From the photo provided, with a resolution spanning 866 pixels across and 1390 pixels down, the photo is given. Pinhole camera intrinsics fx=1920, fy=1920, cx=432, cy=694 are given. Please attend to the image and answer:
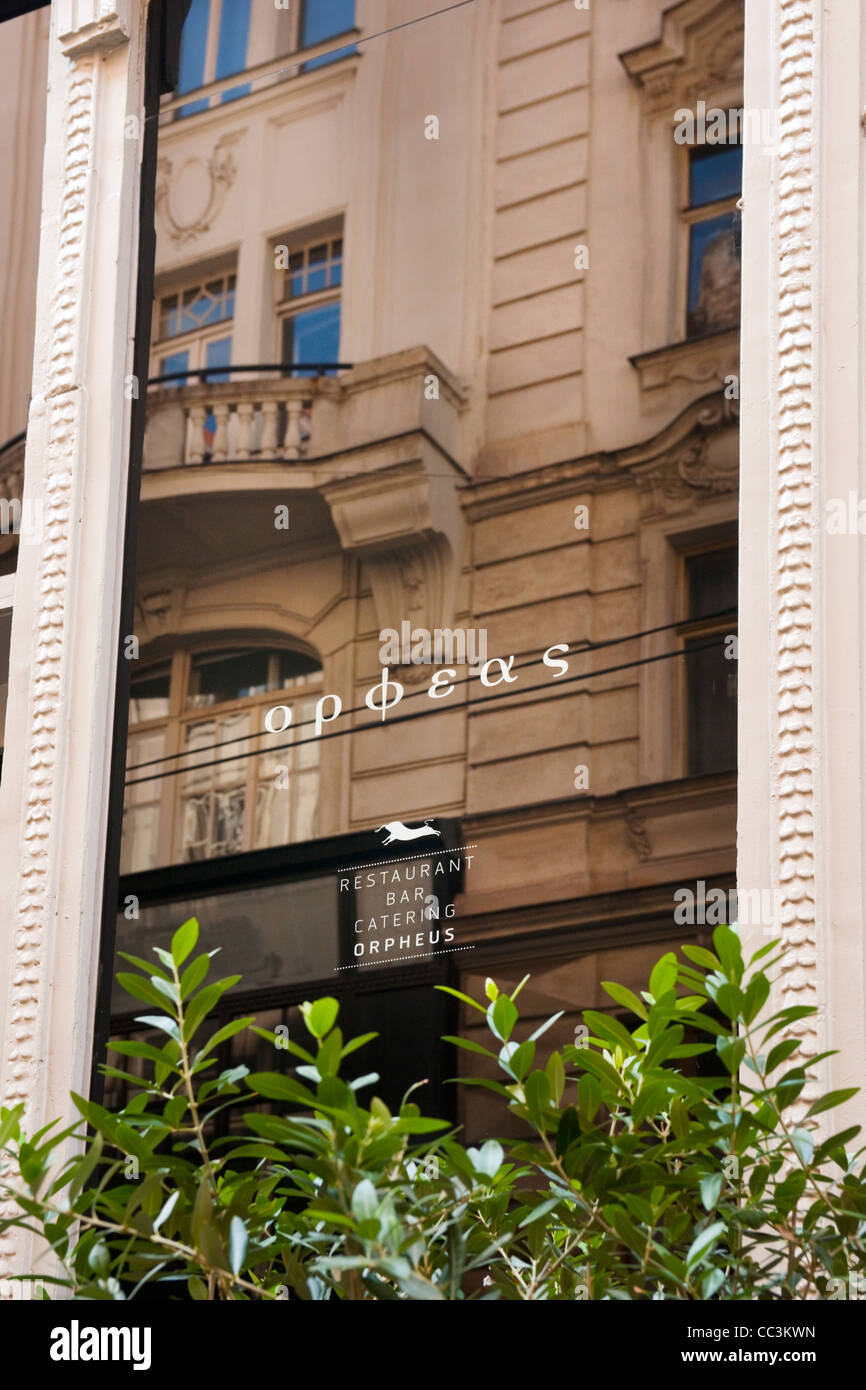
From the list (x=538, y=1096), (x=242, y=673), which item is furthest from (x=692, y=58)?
(x=538, y=1096)

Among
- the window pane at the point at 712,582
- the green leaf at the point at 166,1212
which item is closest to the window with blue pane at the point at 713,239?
the window pane at the point at 712,582

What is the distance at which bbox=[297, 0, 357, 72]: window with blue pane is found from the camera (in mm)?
5434

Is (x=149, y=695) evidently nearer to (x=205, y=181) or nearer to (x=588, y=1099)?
(x=205, y=181)

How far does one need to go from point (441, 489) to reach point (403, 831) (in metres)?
0.90

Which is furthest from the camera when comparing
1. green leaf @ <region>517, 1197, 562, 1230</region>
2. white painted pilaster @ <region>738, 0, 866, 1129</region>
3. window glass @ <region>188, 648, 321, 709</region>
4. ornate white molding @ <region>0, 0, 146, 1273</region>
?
window glass @ <region>188, 648, 321, 709</region>

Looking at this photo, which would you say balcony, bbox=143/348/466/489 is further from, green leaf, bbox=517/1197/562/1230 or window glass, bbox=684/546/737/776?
green leaf, bbox=517/1197/562/1230

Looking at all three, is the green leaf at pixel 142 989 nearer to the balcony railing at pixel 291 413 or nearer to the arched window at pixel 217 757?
the arched window at pixel 217 757

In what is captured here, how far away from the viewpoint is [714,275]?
460 centimetres

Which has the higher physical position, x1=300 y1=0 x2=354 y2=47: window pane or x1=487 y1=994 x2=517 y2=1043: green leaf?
x1=300 y1=0 x2=354 y2=47: window pane

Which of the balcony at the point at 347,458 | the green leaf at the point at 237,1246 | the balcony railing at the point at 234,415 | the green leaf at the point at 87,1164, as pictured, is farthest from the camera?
the balcony railing at the point at 234,415

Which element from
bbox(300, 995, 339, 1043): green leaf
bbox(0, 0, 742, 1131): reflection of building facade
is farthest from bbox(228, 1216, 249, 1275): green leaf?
bbox(0, 0, 742, 1131): reflection of building facade

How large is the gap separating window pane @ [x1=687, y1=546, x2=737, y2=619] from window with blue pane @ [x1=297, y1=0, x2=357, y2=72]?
6.53ft

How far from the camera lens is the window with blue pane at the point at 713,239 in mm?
4566
